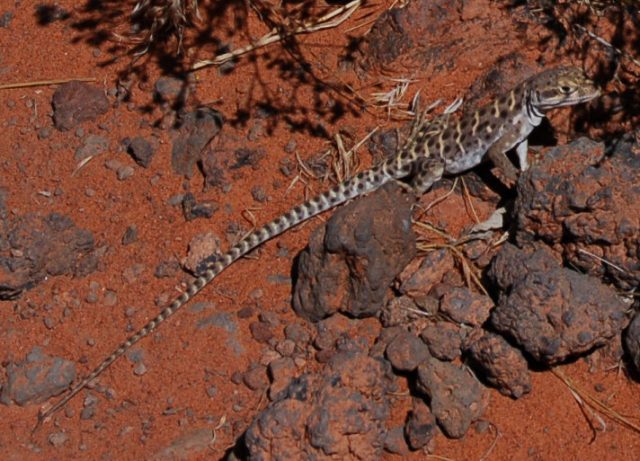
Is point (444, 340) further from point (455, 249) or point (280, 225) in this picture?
point (280, 225)

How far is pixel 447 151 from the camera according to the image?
23.2 ft

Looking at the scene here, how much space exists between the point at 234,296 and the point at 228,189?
989 millimetres

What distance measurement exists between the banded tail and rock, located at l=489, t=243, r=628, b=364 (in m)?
Answer: 1.73

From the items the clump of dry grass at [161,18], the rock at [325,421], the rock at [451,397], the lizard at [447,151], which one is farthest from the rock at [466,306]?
the clump of dry grass at [161,18]

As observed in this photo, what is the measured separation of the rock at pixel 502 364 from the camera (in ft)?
18.9

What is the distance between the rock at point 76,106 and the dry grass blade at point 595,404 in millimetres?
4387

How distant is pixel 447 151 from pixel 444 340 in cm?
170

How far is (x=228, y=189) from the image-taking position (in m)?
7.36

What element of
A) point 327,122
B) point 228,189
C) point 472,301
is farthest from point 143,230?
point 472,301

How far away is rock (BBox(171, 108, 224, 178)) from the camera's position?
7.47 m

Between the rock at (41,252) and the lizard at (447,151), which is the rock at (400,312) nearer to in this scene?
the lizard at (447,151)

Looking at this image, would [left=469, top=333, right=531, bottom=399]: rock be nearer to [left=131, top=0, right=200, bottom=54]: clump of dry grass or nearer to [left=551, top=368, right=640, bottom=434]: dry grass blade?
[left=551, top=368, right=640, bottom=434]: dry grass blade

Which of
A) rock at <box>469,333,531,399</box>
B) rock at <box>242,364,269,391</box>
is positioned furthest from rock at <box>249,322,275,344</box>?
rock at <box>469,333,531,399</box>

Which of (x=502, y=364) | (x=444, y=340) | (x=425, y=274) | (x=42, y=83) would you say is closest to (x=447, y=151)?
(x=425, y=274)
